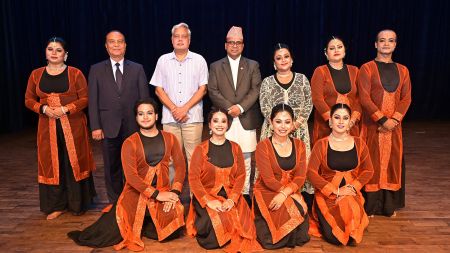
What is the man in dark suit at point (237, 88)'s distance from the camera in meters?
3.35

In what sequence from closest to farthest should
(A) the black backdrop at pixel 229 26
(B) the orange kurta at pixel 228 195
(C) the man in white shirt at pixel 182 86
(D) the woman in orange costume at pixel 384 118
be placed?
(B) the orange kurta at pixel 228 195 → (D) the woman in orange costume at pixel 384 118 → (C) the man in white shirt at pixel 182 86 → (A) the black backdrop at pixel 229 26

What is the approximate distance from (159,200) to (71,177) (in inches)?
34.2

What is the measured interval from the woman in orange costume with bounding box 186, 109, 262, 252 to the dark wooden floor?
0.16 meters

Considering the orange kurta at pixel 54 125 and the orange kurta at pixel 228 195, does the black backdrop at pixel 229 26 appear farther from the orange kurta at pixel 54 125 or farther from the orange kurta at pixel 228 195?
the orange kurta at pixel 228 195

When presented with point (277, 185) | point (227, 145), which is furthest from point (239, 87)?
point (277, 185)

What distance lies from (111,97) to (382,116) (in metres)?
1.97

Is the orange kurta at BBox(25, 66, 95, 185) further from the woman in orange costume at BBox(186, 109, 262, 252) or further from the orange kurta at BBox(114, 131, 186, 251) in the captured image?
the woman in orange costume at BBox(186, 109, 262, 252)

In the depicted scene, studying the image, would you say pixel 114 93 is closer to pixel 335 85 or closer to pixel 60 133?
pixel 60 133

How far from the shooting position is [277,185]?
2934mm

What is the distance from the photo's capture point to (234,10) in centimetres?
730

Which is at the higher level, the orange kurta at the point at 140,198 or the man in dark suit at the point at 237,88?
the man in dark suit at the point at 237,88

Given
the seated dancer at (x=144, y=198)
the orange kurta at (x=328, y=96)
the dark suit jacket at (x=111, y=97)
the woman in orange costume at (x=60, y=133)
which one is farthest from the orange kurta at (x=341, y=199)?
the woman in orange costume at (x=60, y=133)

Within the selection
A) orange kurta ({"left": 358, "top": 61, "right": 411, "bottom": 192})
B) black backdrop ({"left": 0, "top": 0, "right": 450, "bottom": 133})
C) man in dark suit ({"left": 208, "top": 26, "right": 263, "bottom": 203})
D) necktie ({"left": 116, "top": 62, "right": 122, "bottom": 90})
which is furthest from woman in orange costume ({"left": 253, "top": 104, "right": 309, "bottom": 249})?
black backdrop ({"left": 0, "top": 0, "right": 450, "bottom": 133})

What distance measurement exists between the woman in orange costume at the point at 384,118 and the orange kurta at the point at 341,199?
1.13 feet
